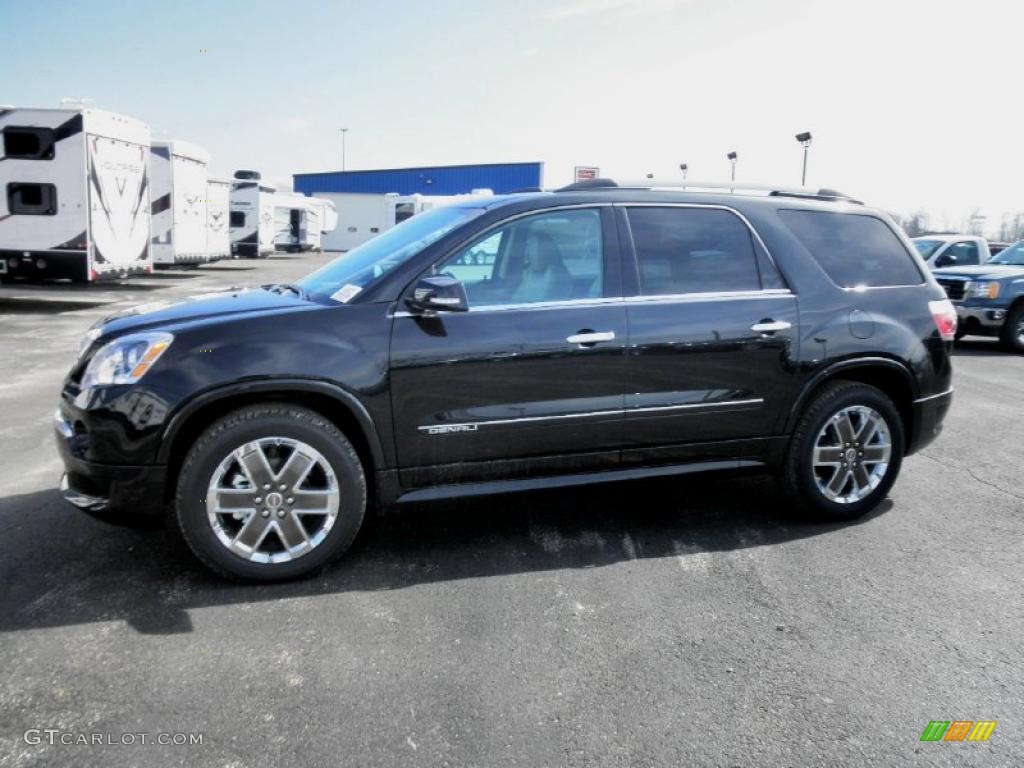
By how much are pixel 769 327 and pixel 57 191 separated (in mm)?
12966

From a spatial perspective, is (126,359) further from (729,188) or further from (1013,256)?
(1013,256)

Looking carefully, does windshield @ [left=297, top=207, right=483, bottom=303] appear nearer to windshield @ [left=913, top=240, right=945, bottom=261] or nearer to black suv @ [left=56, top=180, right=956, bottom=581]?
black suv @ [left=56, top=180, right=956, bottom=581]

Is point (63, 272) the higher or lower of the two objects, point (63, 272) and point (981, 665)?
the higher

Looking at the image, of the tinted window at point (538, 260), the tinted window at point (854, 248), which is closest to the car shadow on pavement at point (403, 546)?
the tinted window at point (538, 260)

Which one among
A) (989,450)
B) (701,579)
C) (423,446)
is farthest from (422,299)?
(989,450)

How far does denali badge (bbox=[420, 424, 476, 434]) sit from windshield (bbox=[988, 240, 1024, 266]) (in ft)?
44.7

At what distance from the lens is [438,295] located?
3.57 metres

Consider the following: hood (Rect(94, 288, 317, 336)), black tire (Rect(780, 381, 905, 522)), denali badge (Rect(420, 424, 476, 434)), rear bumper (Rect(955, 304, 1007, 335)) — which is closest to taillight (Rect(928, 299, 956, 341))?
black tire (Rect(780, 381, 905, 522))

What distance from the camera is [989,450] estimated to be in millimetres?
6250

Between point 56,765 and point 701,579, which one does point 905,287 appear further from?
point 56,765

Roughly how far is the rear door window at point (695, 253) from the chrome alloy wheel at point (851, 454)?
893 millimetres

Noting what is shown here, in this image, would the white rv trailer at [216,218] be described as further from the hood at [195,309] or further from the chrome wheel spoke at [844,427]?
the chrome wheel spoke at [844,427]

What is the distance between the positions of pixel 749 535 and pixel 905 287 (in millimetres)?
1783

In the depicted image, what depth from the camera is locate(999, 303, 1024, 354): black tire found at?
1263 centimetres
